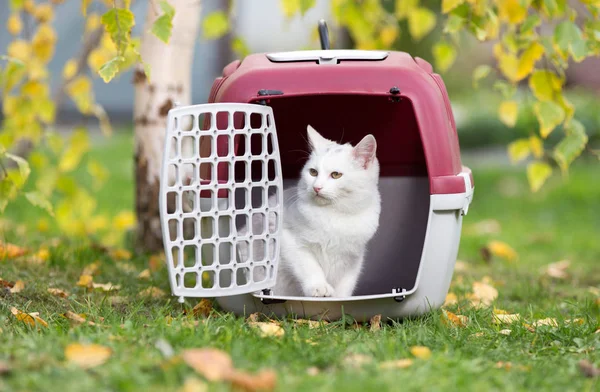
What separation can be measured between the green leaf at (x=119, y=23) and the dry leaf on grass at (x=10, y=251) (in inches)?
42.8

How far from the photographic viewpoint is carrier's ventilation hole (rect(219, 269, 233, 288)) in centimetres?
227

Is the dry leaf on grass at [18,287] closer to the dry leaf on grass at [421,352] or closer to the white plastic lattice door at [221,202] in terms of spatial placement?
the white plastic lattice door at [221,202]

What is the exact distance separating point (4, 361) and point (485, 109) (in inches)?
265

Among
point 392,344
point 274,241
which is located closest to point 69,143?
point 274,241

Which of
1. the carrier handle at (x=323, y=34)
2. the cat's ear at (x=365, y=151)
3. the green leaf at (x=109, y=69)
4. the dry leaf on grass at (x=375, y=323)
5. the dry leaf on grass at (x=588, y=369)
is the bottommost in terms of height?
the dry leaf on grass at (x=375, y=323)

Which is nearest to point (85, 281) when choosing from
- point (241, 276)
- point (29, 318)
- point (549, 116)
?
point (29, 318)

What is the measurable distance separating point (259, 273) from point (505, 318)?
0.79 metres

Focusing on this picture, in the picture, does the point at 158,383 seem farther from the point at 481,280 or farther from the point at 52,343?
the point at 481,280

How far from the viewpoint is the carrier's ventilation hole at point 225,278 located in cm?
227

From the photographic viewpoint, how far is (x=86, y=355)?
5.13 feet

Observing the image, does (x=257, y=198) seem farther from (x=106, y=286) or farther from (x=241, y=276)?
(x=106, y=286)

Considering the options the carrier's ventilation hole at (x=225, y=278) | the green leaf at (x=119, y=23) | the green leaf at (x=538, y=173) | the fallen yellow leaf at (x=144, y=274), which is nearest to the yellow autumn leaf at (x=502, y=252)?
the green leaf at (x=538, y=173)

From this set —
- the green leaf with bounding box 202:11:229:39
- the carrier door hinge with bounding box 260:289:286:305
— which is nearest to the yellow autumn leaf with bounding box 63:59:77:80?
the green leaf with bounding box 202:11:229:39

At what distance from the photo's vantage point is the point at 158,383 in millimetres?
1475
